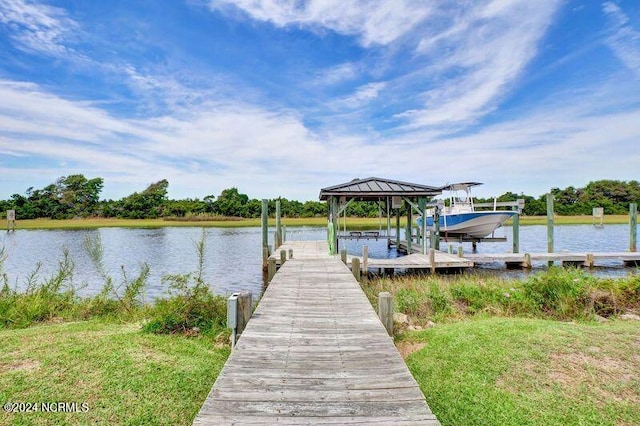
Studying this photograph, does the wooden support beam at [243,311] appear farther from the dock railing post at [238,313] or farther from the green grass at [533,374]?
the green grass at [533,374]

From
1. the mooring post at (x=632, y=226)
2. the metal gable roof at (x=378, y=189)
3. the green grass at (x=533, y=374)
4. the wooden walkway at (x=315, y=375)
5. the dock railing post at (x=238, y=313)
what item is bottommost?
the green grass at (x=533, y=374)

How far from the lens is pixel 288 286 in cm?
917

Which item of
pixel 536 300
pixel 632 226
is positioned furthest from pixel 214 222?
pixel 536 300

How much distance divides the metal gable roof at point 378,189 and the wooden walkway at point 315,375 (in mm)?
9648

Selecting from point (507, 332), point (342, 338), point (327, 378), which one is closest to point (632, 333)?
point (507, 332)

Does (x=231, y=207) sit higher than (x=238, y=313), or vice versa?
(x=231, y=207)

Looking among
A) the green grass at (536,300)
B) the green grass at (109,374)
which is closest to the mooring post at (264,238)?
the green grass at (536,300)

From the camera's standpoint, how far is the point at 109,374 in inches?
185

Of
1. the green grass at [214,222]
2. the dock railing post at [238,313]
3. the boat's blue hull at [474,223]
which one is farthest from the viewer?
the green grass at [214,222]

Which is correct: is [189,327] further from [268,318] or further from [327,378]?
[327,378]

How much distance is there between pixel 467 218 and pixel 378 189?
372 inches

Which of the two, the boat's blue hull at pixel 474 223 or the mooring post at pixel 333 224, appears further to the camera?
the boat's blue hull at pixel 474 223

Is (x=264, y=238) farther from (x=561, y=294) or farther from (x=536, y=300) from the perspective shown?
(x=561, y=294)

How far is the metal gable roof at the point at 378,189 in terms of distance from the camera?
1628 centimetres
